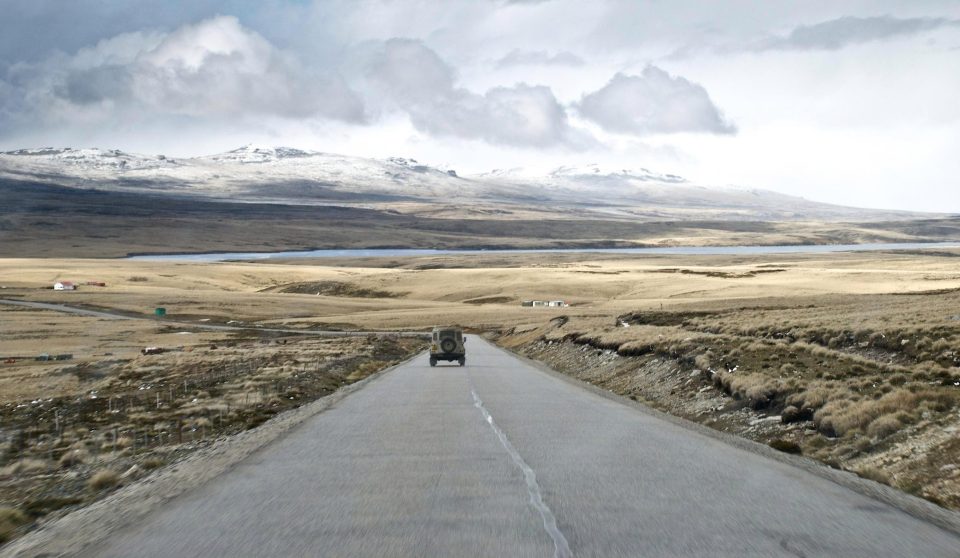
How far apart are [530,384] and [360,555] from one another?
822 inches

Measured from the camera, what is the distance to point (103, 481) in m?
12.5

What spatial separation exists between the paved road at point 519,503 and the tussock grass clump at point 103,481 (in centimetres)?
171

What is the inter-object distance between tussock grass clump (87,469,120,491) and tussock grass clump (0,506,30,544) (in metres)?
1.68

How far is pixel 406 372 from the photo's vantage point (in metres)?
35.4

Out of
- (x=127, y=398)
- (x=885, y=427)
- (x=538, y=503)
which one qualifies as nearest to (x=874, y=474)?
(x=885, y=427)

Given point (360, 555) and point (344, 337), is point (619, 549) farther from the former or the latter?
point (344, 337)

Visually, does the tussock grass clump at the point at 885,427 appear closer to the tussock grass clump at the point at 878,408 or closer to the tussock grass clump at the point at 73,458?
the tussock grass clump at the point at 878,408

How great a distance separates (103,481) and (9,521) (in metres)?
2.60

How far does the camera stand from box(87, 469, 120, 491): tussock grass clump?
40.4 feet

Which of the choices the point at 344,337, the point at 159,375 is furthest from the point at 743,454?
the point at 344,337

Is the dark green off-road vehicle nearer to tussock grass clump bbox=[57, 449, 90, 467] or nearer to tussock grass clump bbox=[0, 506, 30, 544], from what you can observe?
tussock grass clump bbox=[57, 449, 90, 467]

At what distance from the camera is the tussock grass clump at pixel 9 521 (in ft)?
30.5

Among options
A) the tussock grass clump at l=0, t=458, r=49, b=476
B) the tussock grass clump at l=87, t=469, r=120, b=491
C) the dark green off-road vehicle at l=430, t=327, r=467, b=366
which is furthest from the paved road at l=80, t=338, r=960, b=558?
the dark green off-road vehicle at l=430, t=327, r=467, b=366

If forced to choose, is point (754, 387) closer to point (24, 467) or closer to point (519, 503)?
point (519, 503)
